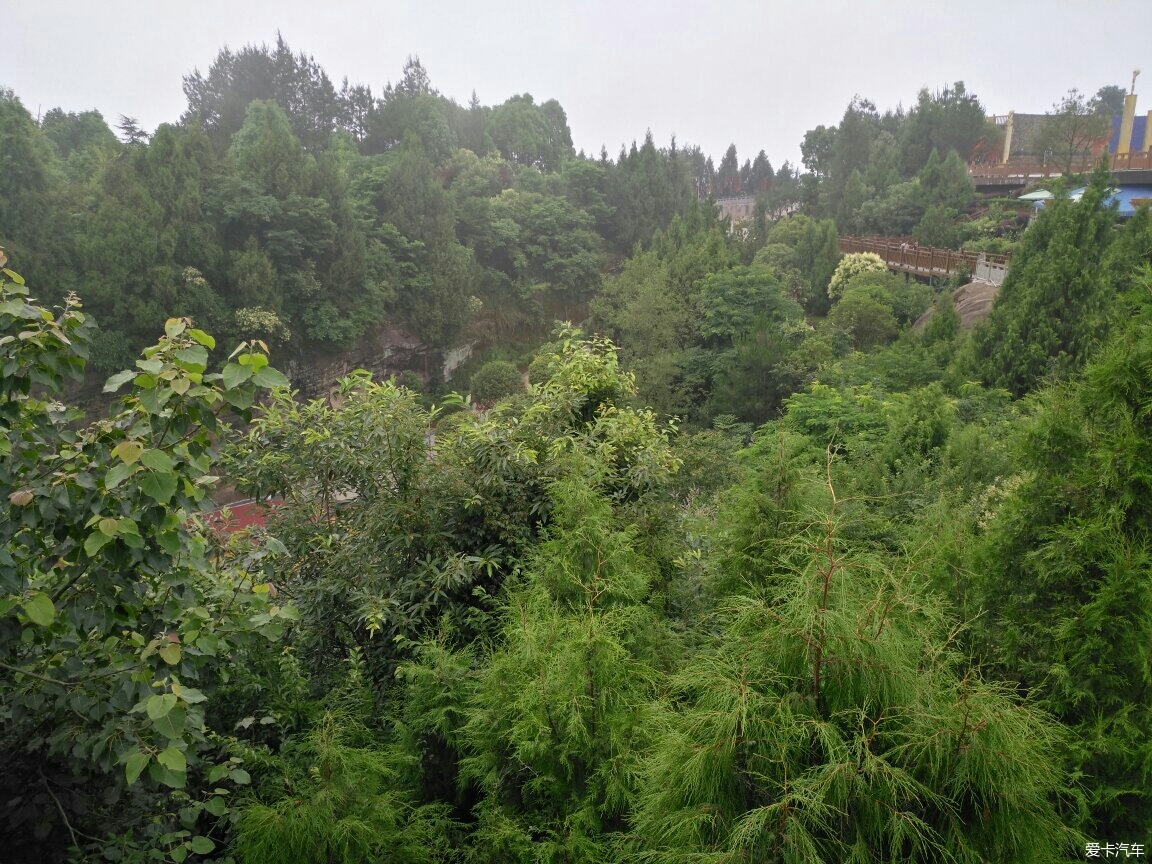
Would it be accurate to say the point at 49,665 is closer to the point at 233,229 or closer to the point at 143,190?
the point at 143,190

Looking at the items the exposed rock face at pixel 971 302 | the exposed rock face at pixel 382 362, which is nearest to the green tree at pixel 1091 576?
the exposed rock face at pixel 971 302

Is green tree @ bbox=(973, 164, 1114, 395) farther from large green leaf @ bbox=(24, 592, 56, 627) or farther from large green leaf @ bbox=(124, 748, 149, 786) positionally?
large green leaf @ bbox=(24, 592, 56, 627)

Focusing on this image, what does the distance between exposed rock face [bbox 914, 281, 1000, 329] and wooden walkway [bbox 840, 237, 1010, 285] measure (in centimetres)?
42

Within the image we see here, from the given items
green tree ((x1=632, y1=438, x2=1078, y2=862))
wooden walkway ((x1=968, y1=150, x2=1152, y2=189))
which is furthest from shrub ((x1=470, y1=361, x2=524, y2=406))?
wooden walkway ((x1=968, y1=150, x2=1152, y2=189))

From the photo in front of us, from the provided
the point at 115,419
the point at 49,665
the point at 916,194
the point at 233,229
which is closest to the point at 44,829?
the point at 49,665

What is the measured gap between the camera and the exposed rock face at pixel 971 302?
14781 mm

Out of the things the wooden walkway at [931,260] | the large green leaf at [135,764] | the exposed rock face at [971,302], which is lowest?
the exposed rock face at [971,302]

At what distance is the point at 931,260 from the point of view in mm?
20875

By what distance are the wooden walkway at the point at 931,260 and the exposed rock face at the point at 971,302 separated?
42 cm

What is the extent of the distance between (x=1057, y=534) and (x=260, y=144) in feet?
74.1

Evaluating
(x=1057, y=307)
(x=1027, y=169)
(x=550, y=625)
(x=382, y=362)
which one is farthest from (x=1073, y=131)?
(x=550, y=625)

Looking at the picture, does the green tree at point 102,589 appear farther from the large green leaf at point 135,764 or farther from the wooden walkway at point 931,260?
the wooden walkway at point 931,260

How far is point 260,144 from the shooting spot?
1964 cm

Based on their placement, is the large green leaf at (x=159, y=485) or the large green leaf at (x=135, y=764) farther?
the large green leaf at (x=159, y=485)
